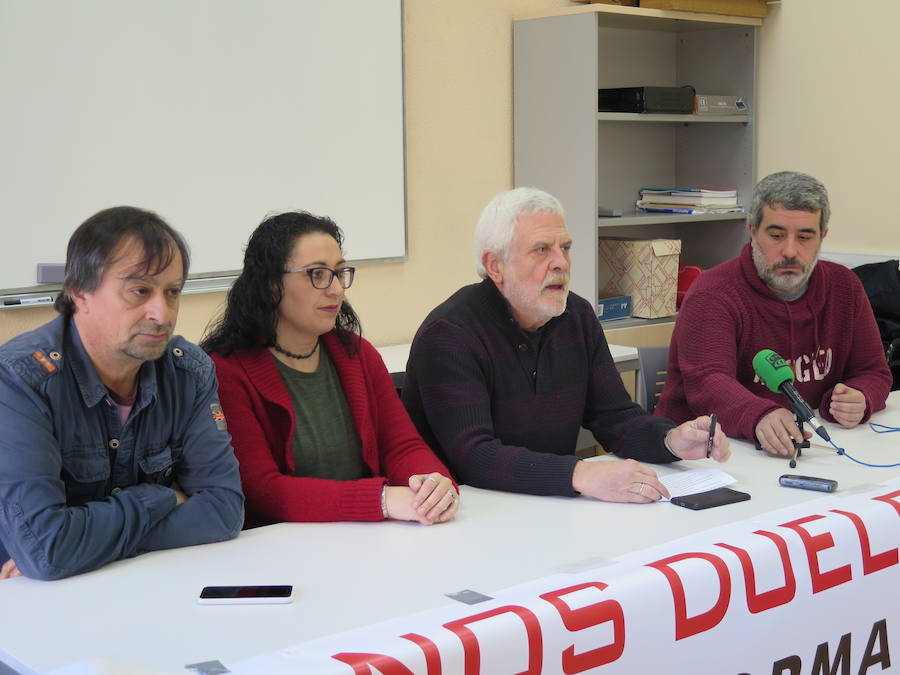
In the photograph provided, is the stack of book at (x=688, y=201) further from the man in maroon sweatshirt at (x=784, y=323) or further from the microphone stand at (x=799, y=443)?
the microphone stand at (x=799, y=443)

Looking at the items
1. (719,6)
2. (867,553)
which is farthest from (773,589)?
(719,6)

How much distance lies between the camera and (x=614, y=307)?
443 centimetres

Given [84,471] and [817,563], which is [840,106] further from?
[84,471]

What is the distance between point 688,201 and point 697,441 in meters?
2.64

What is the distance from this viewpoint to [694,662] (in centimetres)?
157

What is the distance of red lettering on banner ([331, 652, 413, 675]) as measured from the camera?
128 centimetres

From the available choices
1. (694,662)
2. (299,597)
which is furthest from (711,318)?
(299,597)

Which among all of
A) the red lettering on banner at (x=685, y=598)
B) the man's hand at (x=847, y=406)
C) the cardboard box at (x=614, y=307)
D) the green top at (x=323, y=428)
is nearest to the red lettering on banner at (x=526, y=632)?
the red lettering on banner at (x=685, y=598)

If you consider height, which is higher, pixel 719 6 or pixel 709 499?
pixel 719 6

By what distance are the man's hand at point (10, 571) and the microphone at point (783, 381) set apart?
1.64m

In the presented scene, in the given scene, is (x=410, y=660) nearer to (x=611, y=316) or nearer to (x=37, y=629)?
(x=37, y=629)

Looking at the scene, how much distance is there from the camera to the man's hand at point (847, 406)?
2.60 m

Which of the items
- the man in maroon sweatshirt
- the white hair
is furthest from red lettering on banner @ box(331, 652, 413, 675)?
the man in maroon sweatshirt

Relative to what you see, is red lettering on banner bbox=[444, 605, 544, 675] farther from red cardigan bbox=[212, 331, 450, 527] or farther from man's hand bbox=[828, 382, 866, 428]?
man's hand bbox=[828, 382, 866, 428]
